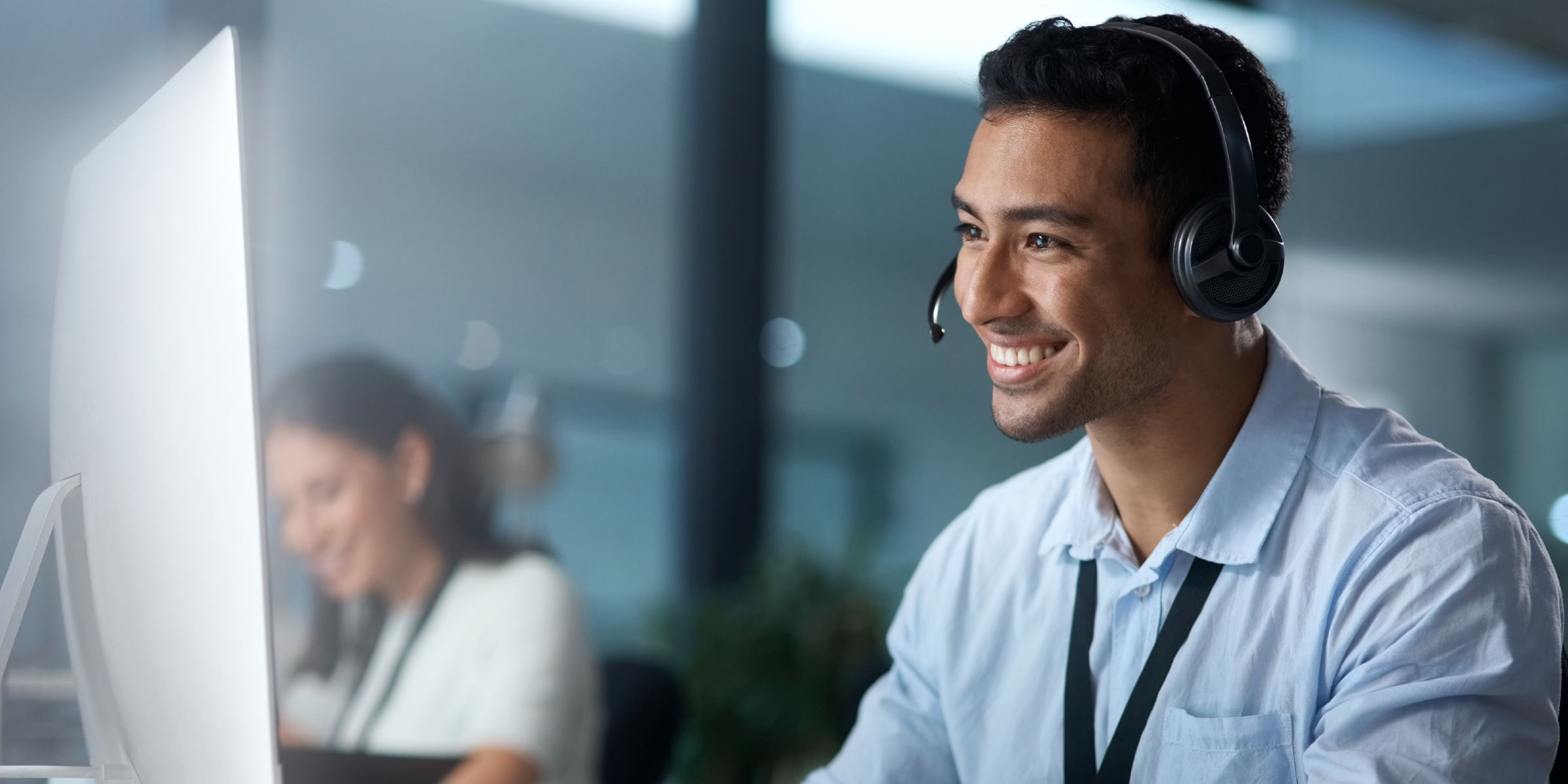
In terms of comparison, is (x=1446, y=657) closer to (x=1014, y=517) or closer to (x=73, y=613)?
(x=1014, y=517)

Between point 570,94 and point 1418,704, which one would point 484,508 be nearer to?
point 570,94

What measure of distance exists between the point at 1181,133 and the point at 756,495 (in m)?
2.62

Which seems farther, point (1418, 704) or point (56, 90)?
point (56, 90)

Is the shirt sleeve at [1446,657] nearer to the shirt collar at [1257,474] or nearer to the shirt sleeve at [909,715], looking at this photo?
the shirt collar at [1257,474]

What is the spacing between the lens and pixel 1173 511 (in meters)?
1.31

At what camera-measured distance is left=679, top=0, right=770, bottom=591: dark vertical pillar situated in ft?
12.0

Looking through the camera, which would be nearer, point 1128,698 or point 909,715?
point 1128,698

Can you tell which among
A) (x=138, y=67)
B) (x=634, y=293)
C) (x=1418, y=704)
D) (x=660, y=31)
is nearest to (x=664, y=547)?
(x=634, y=293)

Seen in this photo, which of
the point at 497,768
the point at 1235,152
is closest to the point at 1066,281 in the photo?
the point at 1235,152

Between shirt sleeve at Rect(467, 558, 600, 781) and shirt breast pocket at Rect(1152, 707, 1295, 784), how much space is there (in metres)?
1.24

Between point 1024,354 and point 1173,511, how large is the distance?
23 centimetres

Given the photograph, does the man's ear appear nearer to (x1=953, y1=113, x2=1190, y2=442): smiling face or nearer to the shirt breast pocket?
(x1=953, y1=113, x2=1190, y2=442): smiling face

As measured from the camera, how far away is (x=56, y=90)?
241 cm

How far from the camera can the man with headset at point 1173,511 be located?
105 cm
